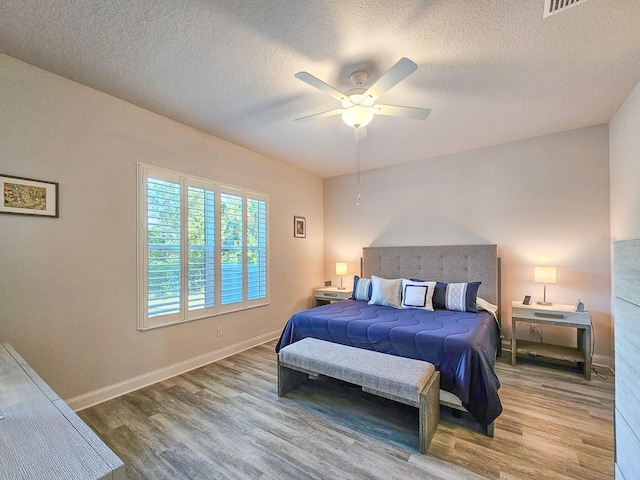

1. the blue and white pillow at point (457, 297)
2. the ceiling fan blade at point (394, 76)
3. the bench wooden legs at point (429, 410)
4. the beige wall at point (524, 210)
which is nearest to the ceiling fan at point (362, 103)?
the ceiling fan blade at point (394, 76)

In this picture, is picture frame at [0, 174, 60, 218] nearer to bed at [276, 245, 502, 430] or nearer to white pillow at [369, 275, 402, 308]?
bed at [276, 245, 502, 430]

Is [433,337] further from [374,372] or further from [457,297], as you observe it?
[457,297]

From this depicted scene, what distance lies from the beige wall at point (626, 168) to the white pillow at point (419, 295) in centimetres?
188

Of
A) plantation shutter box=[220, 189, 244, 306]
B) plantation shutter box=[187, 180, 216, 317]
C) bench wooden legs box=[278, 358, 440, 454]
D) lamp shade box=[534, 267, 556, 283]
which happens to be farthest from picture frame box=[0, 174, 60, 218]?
lamp shade box=[534, 267, 556, 283]

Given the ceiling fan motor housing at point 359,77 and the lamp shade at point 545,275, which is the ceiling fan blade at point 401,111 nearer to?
the ceiling fan motor housing at point 359,77

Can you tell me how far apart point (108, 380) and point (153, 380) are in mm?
415

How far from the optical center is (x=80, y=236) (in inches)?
97.1

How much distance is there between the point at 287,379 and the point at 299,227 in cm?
269

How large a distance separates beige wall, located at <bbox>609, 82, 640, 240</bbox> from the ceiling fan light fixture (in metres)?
2.33

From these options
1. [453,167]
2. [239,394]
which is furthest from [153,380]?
[453,167]

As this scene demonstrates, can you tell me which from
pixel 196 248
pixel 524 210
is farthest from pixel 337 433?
pixel 524 210

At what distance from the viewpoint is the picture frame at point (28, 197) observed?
2123 mm

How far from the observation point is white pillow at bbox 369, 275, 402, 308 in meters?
3.61

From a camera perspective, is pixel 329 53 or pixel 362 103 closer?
pixel 329 53
